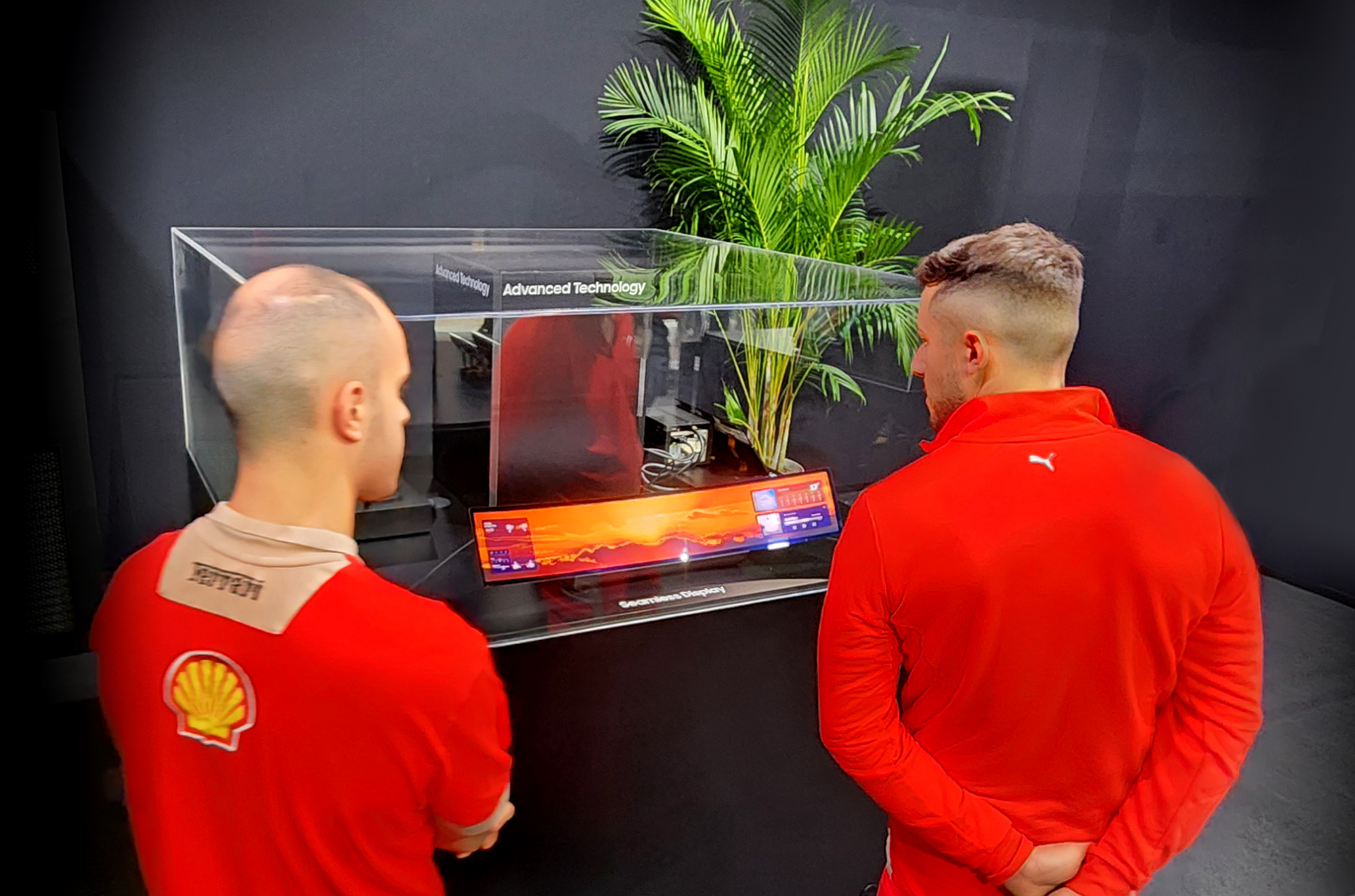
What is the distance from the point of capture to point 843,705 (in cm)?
156

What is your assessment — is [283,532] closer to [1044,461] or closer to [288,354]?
[288,354]

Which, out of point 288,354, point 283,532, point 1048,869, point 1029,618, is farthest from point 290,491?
point 1048,869

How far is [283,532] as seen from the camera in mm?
1160

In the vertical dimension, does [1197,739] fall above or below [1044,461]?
below

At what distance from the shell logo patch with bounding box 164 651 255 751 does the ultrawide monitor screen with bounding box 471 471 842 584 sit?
68 cm

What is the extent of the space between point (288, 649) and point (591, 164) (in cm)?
270

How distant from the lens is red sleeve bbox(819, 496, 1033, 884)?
4.96ft

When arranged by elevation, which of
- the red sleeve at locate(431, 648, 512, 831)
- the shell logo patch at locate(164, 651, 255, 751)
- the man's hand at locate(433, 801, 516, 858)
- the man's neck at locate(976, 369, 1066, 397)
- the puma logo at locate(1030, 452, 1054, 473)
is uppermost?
the man's neck at locate(976, 369, 1066, 397)

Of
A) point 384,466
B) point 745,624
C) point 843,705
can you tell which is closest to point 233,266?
point 384,466

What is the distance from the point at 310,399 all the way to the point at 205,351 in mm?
569

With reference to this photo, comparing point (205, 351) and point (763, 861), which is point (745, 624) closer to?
point (763, 861)

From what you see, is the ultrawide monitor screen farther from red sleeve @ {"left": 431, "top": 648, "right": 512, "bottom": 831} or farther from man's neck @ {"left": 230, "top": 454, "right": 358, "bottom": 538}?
man's neck @ {"left": 230, "top": 454, "right": 358, "bottom": 538}

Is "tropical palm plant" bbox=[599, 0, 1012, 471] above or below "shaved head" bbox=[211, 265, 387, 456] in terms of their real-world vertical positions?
above

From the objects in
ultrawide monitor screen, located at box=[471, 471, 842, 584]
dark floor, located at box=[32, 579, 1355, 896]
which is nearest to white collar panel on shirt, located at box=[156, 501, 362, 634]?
ultrawide monitor screen, located at box=[471, 471, 842, 584]
